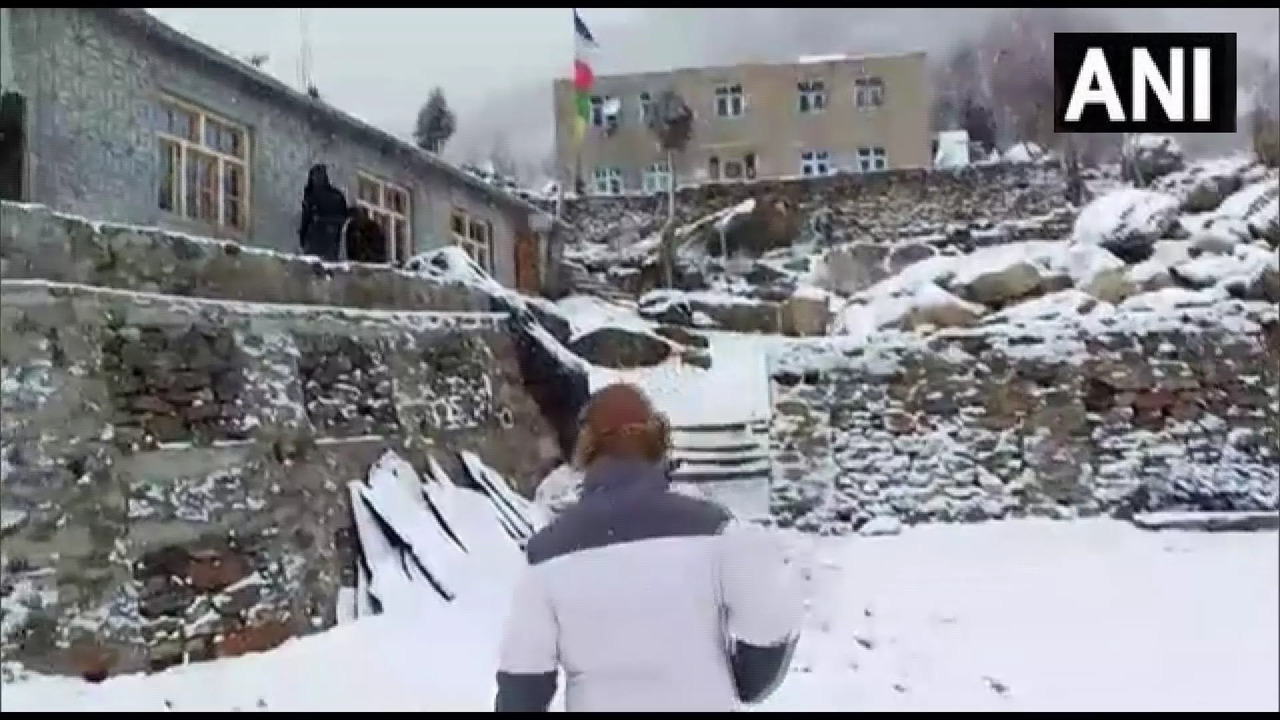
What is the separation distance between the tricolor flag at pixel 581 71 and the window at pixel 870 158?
1.93ft

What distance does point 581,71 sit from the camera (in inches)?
102

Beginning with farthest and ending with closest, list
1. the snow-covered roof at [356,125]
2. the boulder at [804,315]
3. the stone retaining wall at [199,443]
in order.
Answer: the boulder at [804,315], the snow-covered roof at [356,125], the stone retaining wall at [199,443]

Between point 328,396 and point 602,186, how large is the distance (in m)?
0.75

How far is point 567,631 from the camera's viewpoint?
1.11 meters

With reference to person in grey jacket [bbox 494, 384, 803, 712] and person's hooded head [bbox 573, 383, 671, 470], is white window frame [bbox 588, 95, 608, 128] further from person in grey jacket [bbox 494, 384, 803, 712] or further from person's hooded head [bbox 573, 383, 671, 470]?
person in grey jacket [bbox 494, 384, 803, 712]

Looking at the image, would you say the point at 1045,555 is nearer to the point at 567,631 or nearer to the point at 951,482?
the point at 951,482

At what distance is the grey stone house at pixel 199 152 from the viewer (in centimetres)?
229

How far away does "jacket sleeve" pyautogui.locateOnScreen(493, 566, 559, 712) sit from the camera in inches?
43.5

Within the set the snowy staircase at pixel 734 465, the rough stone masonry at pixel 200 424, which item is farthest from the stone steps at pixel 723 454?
the rough stone masonry at pixel 200 424

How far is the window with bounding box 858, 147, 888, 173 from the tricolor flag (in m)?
0.59

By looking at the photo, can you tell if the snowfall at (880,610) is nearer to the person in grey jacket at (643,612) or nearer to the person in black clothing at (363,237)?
the person in black clothing at (363,237)

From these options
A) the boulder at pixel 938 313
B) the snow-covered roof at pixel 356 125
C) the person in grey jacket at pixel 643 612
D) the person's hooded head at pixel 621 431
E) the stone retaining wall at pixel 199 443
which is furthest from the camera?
the boulder at pixel 938 313

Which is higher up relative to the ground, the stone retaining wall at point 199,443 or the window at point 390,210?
the window at point 390,210

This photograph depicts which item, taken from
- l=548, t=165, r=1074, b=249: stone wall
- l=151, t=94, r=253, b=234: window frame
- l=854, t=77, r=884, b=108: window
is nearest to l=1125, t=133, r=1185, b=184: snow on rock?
l=548, t=165, r=1074, b=249: stone wall
